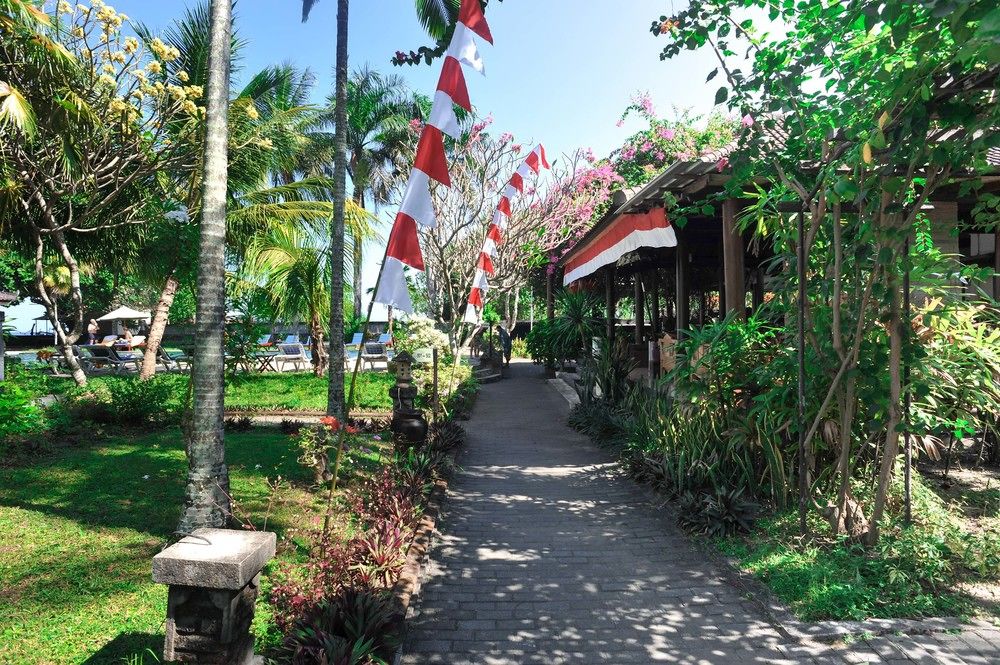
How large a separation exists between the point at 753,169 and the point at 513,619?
3645 mm

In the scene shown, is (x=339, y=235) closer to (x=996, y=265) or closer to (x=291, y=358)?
(x=996, y=265)

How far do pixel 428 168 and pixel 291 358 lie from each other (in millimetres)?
16917

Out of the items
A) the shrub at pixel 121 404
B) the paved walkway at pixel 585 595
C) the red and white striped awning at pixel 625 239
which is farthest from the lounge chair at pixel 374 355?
the paved walkway at pixel 585 595

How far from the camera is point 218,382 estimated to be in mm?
4629

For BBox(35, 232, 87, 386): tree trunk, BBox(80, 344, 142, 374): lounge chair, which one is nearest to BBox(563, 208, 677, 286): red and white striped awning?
BBox(35, 232, 87, 386): tree trunk

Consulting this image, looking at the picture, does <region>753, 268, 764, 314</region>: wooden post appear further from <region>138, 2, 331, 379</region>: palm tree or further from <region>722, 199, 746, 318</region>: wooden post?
<region>138, 2, 331, 379</region>: palm tree

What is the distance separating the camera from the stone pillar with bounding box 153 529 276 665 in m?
2.49

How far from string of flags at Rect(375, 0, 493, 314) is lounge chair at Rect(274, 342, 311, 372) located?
1663 centimetres

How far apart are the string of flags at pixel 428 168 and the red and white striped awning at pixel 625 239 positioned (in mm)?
3320

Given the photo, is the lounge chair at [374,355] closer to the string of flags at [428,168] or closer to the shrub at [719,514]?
the shrub at [719,514]

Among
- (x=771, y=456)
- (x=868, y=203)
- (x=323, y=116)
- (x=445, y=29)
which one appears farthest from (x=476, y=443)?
(x=323, y=116)

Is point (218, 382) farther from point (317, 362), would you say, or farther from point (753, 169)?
point (317, 362)

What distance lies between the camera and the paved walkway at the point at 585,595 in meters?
3.23

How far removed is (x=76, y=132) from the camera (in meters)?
8.91
